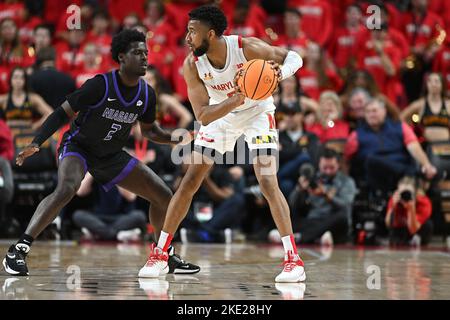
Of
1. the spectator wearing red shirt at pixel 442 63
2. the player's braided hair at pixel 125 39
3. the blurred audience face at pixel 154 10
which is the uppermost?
the blurred audience face at pixel 154 10

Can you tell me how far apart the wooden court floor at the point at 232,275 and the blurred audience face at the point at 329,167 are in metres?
1.07

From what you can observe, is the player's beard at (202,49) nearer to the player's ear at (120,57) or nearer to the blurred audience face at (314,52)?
the player's ear at (120,57)

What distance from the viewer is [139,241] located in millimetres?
9984

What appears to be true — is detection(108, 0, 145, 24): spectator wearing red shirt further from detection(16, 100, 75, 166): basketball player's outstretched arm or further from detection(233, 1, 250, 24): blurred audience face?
detection(16, 100, 75, 166): basketball player's outstretched arm

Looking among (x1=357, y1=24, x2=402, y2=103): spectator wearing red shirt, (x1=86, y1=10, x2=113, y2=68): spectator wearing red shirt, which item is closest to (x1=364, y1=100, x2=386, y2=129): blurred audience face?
(x1=357, y1=24, x2=402, y2=103): spectator wearing red shirt

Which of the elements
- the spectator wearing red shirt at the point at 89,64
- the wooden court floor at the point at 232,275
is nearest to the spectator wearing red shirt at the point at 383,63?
the wooden court floor at the point at 232,275

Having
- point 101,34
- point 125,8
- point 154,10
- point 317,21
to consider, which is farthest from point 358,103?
point 125,8

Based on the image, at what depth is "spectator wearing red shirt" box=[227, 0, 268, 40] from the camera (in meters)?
11.8

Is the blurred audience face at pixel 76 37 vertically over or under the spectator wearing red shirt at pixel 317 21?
under

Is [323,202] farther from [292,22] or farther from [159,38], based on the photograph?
[159,38]

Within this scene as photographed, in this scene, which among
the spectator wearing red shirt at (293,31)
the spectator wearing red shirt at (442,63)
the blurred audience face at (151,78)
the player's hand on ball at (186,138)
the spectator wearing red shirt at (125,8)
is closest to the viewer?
the player's hand on ball at (186,138)

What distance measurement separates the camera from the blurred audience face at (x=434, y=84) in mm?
10391

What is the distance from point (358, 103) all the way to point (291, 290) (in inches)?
221
